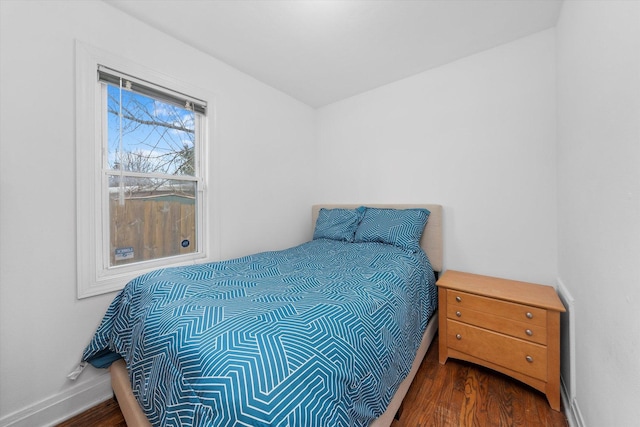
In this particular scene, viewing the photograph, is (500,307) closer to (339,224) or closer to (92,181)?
(339,224)

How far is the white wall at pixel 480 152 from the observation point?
184cm

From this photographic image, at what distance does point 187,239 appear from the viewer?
2.08 metres

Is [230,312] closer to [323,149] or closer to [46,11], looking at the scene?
[46,11]

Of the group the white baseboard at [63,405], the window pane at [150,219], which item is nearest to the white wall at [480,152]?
the window pane at [150,219]

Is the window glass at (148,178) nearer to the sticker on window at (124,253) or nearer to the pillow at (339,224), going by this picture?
the sticker on window at (124,253)

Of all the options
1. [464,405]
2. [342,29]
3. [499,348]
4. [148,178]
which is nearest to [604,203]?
[499,348]

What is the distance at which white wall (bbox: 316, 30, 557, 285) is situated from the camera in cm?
184

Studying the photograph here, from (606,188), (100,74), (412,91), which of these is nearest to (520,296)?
(606,188)

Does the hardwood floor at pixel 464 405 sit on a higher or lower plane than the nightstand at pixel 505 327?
lower

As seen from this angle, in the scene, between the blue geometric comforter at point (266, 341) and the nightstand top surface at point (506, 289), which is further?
the nightstand top surface at point (506, 289)

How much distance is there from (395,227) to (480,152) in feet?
3.10

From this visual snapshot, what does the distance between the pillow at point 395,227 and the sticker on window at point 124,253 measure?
1811mm

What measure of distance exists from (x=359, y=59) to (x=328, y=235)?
1.66 meters

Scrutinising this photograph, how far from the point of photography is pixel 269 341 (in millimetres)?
736
